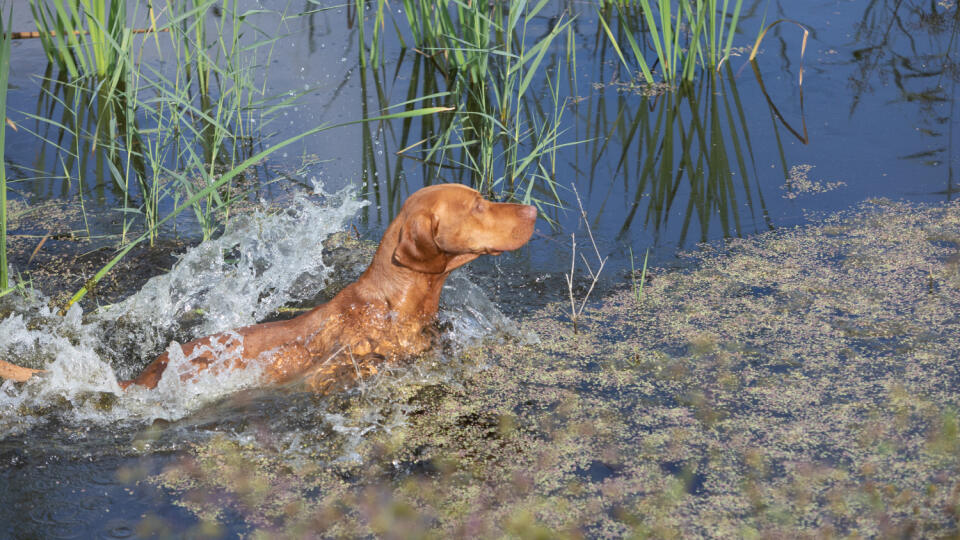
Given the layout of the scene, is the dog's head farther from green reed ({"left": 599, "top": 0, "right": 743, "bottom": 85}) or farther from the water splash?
green reed ({"left": 599, "top": 0, "right": 743, "bottom": 85})

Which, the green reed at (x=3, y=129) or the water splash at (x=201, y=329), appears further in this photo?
the green reed at (x=3, y=129)

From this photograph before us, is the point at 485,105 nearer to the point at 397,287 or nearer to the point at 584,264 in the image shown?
the point at 584,264

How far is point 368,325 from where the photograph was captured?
379 centimetres

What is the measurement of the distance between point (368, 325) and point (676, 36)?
344 centimetres

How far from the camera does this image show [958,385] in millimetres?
3480

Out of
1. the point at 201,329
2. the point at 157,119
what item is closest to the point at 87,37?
the point at 157,119

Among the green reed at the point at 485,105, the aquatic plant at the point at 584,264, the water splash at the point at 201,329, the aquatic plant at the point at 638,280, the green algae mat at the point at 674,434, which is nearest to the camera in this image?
the green algae mat at the point at 674,434

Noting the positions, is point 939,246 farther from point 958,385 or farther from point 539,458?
point 539,458

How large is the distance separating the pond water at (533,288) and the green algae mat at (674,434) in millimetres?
15

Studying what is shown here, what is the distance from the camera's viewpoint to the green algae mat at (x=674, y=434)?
9.66 ft

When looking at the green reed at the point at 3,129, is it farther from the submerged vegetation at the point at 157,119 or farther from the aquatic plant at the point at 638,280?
the aquatic plant at the point at 638,280

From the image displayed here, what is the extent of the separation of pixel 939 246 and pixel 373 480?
289 cm

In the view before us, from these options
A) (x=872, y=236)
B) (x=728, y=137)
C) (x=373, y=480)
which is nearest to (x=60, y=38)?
(x=728, y=137)

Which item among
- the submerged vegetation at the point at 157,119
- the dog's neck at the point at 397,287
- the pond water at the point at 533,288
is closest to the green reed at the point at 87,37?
the submerged vegetation at the point at 157,119
